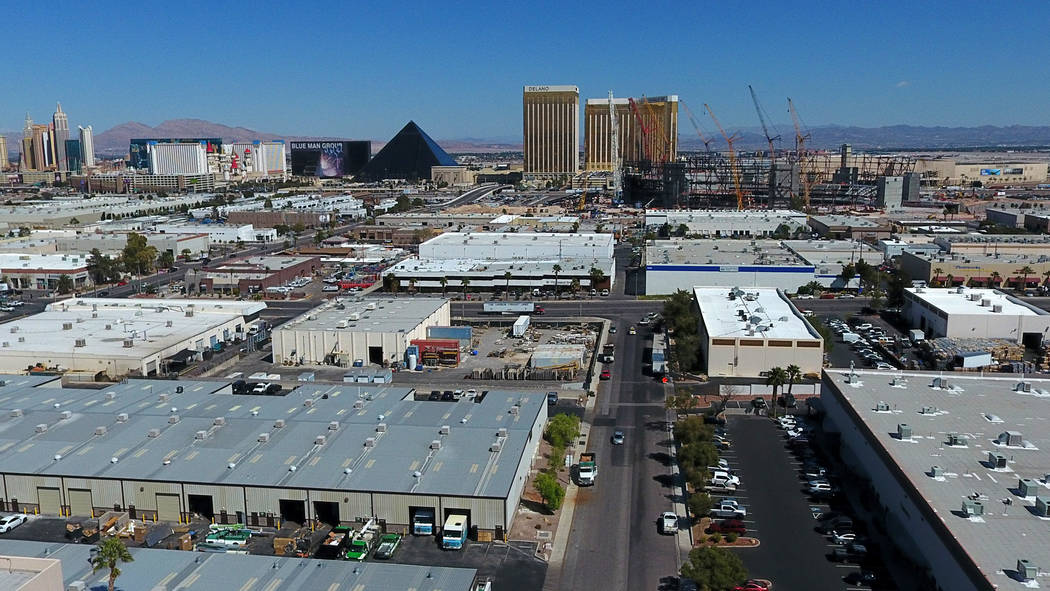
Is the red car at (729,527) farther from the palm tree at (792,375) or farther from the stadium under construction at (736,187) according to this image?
the stadium under construction at (736,187)

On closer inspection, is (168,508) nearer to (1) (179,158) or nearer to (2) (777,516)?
(2) (777,516)

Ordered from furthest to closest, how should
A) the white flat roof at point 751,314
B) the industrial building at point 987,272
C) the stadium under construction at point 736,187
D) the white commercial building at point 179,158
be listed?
1. the white commercial building at point 179,158
2. the stadium under construction at point 736,187
3. the industrial building at point 987,272
4. the white flat roof at point 751,314

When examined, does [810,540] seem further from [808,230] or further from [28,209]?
[28,209]

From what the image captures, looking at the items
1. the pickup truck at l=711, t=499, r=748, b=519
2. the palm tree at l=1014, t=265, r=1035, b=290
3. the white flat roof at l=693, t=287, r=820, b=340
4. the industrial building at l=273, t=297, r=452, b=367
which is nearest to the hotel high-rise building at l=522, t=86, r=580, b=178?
the palm tree at l=1014, t=265, r=1035, b=290

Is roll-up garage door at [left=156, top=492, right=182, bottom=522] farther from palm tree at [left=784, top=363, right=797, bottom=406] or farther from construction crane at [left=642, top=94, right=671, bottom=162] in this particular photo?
construction crane at [left=642, top=94, right=671, bottom=162]

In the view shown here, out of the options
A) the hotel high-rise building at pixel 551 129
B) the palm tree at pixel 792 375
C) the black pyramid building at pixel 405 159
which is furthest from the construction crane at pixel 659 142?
the palm tree at pixel 792 375

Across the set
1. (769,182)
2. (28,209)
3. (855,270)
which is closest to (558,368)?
(855,270)
